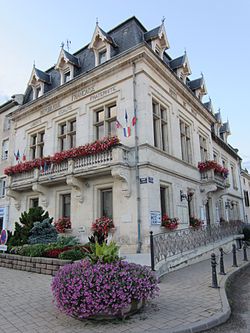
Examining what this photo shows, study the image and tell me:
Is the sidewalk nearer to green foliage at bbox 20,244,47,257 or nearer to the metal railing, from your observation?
the metal railing

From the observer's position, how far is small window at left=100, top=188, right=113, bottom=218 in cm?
1293

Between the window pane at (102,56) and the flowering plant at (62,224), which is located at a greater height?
the window pane at (102,56)

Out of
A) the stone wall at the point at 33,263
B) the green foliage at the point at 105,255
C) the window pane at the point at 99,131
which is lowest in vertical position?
the stone wall at the point at 33,263

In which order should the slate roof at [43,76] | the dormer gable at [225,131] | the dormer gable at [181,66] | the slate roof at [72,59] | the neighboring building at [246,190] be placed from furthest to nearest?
the neighboring building at [246,190]
the dormer gable at [225,131]
the slate roof at [43,76]
the dormer gable at [181,66]
the slate roof at [72,59]

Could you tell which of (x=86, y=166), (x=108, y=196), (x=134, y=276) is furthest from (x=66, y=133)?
(x=134, y=276)

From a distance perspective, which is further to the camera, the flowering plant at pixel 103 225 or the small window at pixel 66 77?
the small window at pixel 66 77

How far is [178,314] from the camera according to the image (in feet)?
15.1

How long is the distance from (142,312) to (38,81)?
1721 cm

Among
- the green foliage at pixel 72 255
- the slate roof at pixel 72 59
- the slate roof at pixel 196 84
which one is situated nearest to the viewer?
the green foliage at pixel 72 255

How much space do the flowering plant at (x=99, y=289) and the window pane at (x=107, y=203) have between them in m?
8.34

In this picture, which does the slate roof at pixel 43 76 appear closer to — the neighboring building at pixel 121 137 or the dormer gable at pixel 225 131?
the neighboring building at pixel 121 137

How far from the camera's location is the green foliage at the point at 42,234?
10742 mm

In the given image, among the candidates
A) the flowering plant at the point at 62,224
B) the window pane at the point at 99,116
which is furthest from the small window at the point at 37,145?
the flowering plant at the point at 62,224

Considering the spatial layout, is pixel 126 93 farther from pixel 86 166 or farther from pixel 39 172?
pixel 39 172
